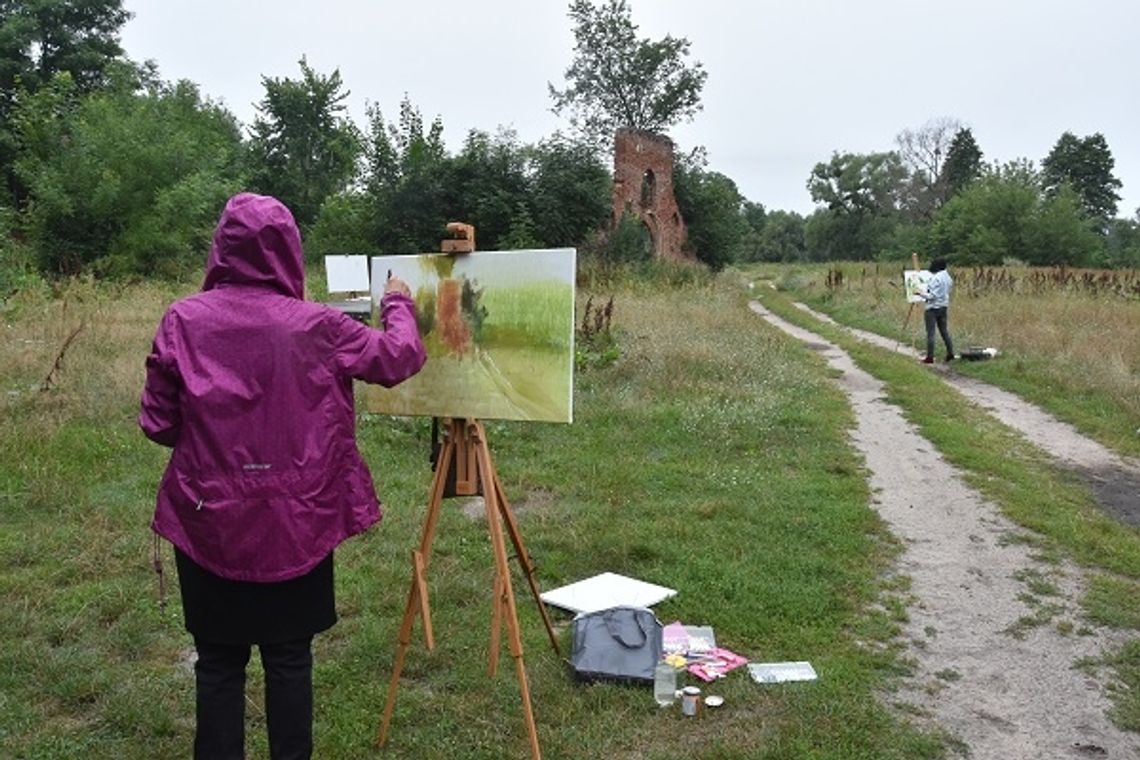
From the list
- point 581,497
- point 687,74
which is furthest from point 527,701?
point 687,74

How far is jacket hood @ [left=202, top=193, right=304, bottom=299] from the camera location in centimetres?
251

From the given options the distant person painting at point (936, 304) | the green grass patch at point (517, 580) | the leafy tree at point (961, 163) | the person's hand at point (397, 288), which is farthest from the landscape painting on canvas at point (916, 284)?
the leafy tree at point (961, 163)

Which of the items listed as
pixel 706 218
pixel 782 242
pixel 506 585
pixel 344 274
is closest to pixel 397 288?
pixel 506 585

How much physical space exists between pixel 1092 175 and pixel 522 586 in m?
73.3

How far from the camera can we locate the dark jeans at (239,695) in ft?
8.60

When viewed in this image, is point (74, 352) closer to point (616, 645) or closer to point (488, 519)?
point (488, 519)

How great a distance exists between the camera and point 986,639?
4363 millimetres

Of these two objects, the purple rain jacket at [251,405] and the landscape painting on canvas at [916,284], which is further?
the landscape painting on canvas at [916,284]

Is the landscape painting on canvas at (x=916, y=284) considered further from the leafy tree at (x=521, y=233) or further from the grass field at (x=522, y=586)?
the leafy tree at (x=521, y=233)

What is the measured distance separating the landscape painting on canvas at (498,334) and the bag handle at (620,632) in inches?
39.8

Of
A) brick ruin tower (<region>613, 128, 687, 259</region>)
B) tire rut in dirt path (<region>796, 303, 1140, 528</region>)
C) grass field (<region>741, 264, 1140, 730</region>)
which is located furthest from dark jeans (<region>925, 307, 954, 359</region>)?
brick ruin tower (<region>613, 128, 687, 259</region>)

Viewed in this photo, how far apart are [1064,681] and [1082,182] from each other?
239 ft

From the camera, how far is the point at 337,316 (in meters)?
2.57

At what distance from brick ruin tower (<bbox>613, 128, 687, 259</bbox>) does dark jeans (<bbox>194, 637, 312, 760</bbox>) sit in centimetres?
2720
